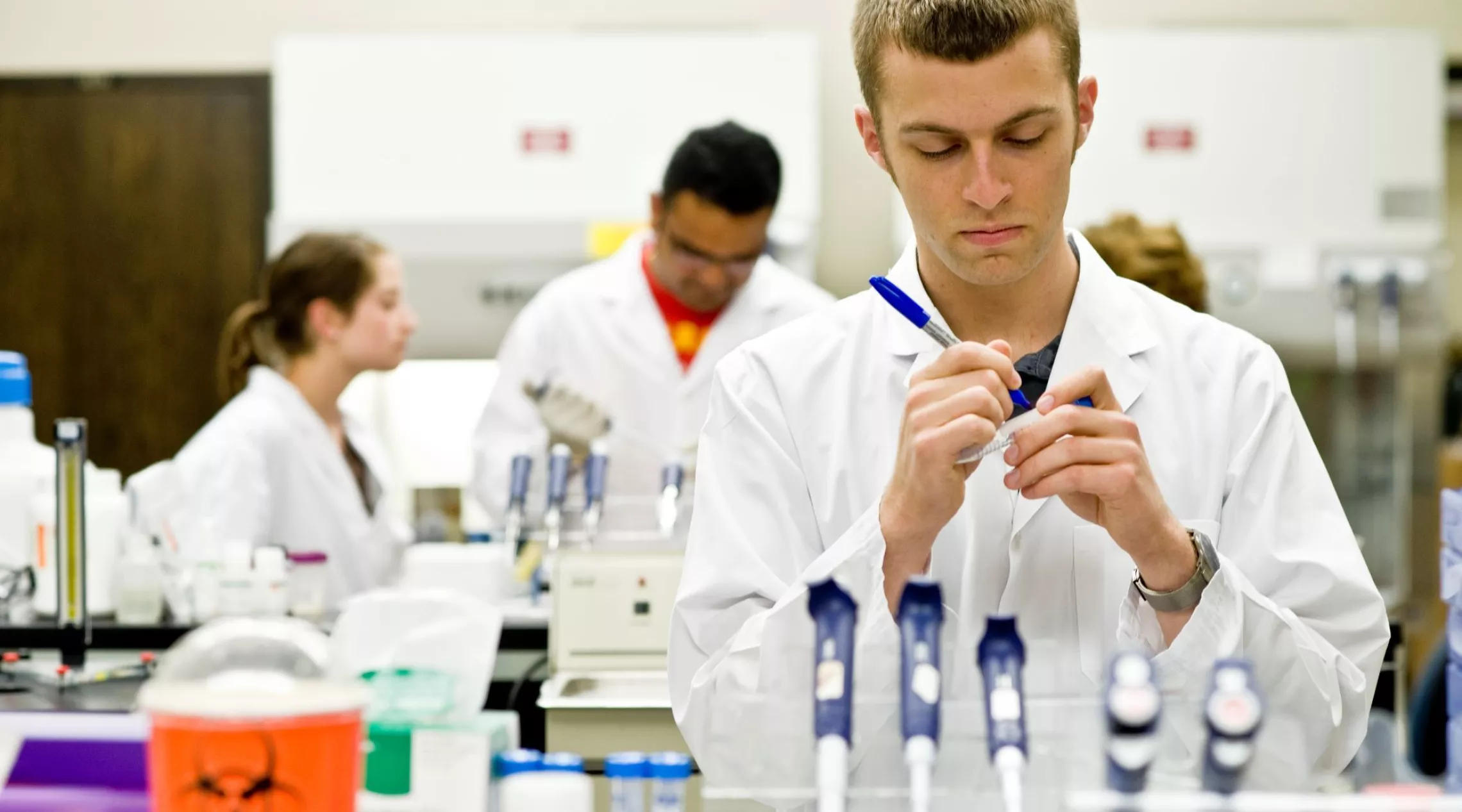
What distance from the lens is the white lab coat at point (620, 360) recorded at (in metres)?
3.29

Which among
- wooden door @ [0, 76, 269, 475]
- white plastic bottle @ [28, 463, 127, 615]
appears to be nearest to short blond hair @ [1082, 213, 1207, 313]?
white plastic bottle @ [28, 463, 127, 615]

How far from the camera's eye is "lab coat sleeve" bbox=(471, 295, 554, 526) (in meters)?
3.28

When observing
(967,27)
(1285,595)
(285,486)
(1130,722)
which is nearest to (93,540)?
(285,486)

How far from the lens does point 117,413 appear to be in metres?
4.69

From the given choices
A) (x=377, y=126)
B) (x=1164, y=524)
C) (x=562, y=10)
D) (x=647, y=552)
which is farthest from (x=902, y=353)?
(x=562, y=10)

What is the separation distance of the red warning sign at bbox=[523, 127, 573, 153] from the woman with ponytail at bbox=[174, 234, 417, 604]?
2.45 feet

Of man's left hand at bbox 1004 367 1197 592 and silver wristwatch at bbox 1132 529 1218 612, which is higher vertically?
man's left hand at bbox 1004 367 1197 592

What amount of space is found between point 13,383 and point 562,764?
1.68 metres

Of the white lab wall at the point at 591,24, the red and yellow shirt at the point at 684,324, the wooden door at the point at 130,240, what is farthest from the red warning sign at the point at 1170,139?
the wooden door at the point at 130,240

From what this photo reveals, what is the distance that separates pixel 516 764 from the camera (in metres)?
1.26

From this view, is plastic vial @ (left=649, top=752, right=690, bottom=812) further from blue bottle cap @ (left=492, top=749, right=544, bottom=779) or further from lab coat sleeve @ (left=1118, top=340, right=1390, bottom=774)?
lab coat sleeve @ (left=1118, top=340, right=1390, bottom=774)

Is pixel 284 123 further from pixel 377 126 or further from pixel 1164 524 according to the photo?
pixel 1164 524

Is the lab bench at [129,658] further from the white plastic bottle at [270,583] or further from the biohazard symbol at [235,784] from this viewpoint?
the biohazard symbol at [235,784]

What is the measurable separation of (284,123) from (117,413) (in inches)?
45.8
